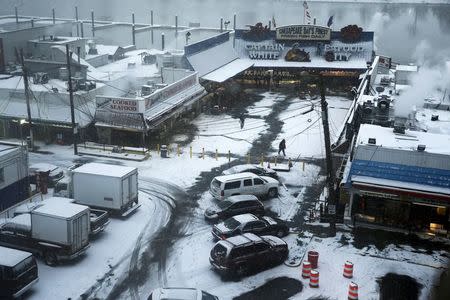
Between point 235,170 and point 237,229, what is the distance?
8.36 meters

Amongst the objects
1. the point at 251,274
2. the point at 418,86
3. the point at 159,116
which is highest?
the point at 418,86

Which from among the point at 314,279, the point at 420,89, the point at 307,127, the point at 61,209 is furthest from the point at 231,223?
the point at 307,127

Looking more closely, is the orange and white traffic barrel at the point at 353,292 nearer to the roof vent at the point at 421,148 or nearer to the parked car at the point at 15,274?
the roof vent at the point at 421,148

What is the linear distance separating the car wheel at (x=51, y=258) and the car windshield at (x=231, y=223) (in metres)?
8.10

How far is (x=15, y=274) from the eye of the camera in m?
19.8

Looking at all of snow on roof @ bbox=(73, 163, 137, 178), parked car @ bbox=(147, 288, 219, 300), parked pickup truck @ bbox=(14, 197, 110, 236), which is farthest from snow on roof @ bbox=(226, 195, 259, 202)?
parked car @ bbox=(147, 288, 219, 300)

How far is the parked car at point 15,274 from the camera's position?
64.9 feet

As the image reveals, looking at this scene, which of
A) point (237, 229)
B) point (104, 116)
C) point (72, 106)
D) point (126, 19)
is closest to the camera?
point (237, 229)

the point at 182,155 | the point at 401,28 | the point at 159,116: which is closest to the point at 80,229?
the point at 182,155

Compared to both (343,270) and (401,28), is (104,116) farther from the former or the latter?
(401,28)

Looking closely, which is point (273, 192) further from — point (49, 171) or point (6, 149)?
point (6, 149)

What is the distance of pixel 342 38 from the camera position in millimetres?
61938

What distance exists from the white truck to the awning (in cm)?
2583

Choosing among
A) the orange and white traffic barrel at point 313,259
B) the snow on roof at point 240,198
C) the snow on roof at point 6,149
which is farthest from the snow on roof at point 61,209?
the orange and white traffic barrel at point 313,259
